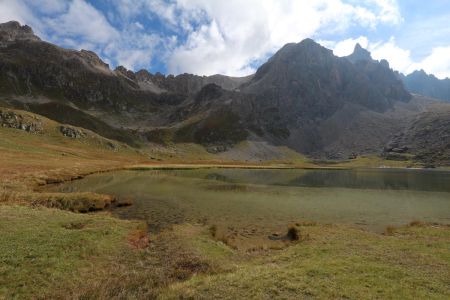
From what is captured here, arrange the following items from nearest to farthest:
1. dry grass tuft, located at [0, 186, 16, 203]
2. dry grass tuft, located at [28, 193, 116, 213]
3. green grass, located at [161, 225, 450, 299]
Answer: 1. green grass, located at [161, 225, 450, 299]
2. dry grass tuft, located at [0, 186, 16, 203]
3. dry grass tuft, located at [28, 193, 116, 213]

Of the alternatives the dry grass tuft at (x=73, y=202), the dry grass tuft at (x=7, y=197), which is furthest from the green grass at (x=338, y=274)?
the dry grass tuft at (x=7, y=197)

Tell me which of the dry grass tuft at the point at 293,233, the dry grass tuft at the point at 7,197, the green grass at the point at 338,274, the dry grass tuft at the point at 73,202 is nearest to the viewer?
the green grass at the point at 338,274

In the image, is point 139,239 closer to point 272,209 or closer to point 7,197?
point 7,197

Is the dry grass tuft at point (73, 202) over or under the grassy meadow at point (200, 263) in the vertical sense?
under

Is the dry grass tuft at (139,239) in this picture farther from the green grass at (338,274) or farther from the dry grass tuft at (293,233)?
the dry grass tuft at (293,233)

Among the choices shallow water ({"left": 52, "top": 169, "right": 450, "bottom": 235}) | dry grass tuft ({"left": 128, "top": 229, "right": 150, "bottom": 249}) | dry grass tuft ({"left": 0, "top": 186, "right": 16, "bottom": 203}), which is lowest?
shallow water ({"left": 52, "top": 169, "right": 450, "bottom": 235})

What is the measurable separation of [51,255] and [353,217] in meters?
39.4

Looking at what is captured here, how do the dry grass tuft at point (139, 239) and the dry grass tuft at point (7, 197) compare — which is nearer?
the dry grass tuft at point (139, 239)

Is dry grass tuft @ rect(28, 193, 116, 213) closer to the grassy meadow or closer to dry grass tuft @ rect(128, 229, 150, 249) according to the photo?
the grassy meadow

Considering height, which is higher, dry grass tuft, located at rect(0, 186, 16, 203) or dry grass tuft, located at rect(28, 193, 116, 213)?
dry grass tuft, located at rect(0, 186, 16, 203)

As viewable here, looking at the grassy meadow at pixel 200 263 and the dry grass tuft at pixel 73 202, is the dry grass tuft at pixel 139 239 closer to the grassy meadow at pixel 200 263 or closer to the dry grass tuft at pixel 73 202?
the grassy meadow at pixel 200 263

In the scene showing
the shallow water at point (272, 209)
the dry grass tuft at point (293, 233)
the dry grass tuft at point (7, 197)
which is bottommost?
the shallow water at point (272, 209)

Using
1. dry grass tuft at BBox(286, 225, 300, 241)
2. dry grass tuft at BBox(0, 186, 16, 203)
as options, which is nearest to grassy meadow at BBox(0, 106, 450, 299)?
dry grass tuft at BBox(286, 225, 300, 241)

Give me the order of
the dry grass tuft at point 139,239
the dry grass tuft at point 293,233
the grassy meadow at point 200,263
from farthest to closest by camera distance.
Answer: the dry grass tuft at point 293,233, the dry grass tuft at point 139,239, the grassy meadow at point 200,263
